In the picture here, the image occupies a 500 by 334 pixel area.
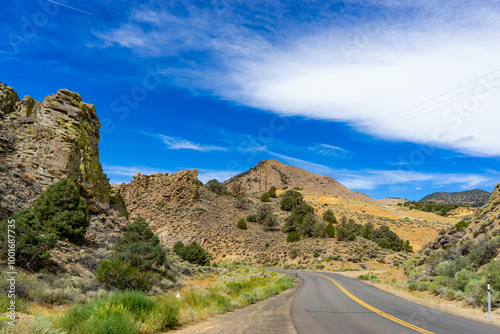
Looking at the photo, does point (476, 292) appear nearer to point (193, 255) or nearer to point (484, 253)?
point (484, 253)

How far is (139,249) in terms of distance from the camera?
17.5 metres

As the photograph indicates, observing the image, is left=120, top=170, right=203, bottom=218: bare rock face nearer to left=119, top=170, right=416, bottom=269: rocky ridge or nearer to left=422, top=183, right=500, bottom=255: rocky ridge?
left=119, top=170, right=416, bottom=269: rocky ridge

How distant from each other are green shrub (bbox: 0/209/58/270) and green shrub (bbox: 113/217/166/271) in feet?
13.5

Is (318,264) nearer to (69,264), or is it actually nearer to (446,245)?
(446,245)

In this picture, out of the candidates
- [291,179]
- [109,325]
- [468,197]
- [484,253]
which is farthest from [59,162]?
[468,197]

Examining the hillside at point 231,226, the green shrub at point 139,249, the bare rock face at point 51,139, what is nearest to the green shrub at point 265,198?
the hillside at point 231,226

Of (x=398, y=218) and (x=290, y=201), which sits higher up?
(x=290, y=201)

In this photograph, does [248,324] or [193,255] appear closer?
[248,324]

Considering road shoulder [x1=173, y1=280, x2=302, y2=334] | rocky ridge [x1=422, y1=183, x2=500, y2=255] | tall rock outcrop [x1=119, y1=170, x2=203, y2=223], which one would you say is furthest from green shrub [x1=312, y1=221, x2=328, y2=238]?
road shoulder [x1=173, y1=280, x2=302, y2=334]

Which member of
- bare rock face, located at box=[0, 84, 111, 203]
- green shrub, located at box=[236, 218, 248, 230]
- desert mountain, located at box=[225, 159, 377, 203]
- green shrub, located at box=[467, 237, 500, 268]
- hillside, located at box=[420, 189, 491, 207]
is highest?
desert mountain, located at box=[225, 159, 377, 203]

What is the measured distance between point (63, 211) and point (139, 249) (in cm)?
478

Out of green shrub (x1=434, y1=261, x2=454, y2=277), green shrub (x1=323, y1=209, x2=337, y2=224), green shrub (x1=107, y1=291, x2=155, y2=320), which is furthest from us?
green shrub (x1=323, y1=209, x2=337, y2=224)

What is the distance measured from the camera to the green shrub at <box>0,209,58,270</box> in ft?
36.3

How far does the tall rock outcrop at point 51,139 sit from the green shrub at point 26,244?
800cm
